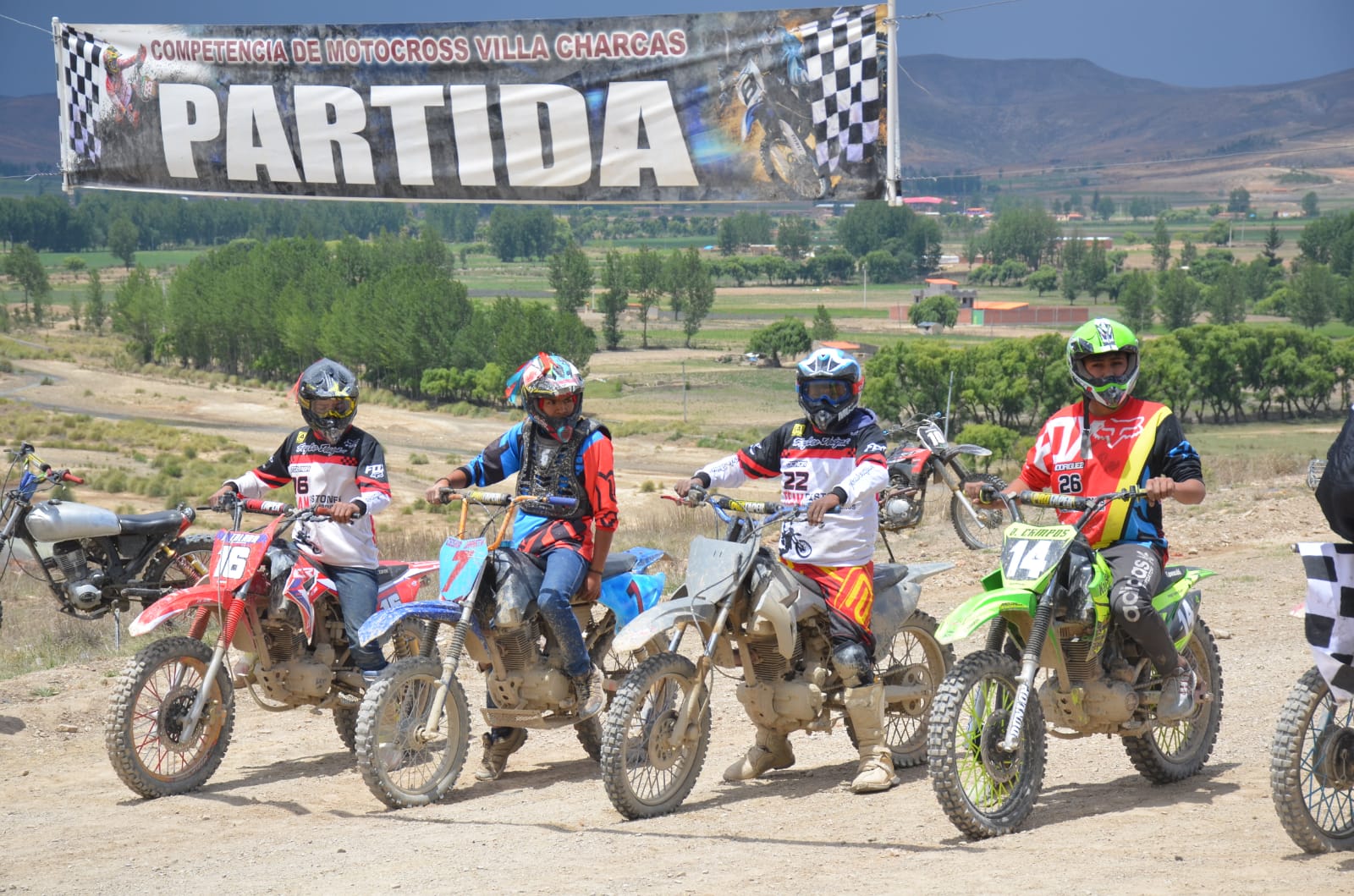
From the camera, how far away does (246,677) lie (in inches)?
333

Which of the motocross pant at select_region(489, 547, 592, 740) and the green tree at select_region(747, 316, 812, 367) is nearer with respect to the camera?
the motocross pant at select_region(489, 547, 592, 740)

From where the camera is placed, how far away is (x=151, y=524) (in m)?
11.8

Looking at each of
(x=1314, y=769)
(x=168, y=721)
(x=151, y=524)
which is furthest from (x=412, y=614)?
(x=151, y=524)

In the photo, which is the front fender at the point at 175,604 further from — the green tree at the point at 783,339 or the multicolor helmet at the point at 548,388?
the green tree at the point at 783,339

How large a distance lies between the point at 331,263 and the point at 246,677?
125 m

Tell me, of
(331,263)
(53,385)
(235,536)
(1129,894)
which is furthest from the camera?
(331,263)

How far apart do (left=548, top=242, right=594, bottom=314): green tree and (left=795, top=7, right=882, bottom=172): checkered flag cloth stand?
482 ft

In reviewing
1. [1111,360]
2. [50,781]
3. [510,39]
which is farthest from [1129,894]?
[510,39]

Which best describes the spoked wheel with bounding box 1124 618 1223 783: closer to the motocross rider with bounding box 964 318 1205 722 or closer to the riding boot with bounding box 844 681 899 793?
the motocross rider with bounding box 964 318 1205 722

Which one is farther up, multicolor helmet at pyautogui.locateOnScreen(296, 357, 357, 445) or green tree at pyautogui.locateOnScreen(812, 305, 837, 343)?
multicolor helmet at pyautogui.locateOnScreen(296, 357, 357, 445)

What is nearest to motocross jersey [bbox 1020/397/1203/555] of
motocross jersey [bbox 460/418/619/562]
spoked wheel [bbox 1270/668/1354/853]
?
spoked wheel [bbox 1270/668/1354/853]

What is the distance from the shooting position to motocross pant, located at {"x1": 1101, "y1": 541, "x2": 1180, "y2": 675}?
6609 mm

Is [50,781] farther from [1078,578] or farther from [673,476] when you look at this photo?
[673,476]

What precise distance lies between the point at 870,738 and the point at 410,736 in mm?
2288
